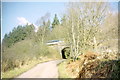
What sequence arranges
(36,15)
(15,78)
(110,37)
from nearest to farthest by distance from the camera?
1. (15,78)
2. (36,15)
3. (110,37)

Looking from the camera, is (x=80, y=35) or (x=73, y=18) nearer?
(x=80, y=35)

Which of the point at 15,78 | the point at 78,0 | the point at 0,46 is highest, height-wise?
the point at 78,0

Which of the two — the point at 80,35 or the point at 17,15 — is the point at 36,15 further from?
the point at 80,35

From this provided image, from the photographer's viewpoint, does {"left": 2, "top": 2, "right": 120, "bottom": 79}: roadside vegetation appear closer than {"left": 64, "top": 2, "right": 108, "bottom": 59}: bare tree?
Yes

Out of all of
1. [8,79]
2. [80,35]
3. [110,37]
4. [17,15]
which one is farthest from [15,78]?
[110,37]

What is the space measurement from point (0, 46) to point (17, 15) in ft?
2.04

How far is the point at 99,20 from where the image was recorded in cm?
263

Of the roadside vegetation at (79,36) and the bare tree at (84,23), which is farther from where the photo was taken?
the bare tree at (84,23)

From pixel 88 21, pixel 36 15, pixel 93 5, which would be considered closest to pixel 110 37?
pixel 88 21

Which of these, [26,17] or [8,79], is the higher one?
[26,17]

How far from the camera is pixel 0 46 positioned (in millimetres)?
1900

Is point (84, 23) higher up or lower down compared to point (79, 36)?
higher up

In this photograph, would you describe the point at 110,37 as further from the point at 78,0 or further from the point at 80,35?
the point at 78,0

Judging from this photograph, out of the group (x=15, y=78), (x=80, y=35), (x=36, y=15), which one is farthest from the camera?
(x=80, y=35)
